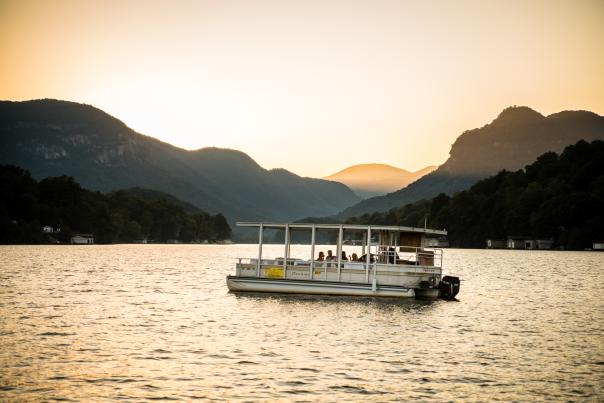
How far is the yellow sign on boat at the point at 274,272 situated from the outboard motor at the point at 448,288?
41.8 ft

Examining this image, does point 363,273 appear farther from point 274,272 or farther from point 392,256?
point 274,272

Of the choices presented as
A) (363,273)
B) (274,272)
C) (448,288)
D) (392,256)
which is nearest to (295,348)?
(363,273)

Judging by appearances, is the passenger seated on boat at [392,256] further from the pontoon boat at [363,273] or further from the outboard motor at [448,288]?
the outboard motor at [448,288]

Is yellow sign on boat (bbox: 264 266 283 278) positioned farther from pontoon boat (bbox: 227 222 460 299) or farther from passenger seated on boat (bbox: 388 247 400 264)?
passenger seated on boat (bbox: 388 247 400 264)

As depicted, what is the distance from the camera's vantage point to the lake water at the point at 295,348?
82.7 feet

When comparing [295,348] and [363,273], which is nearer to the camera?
[295,348]

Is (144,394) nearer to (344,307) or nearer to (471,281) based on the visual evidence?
(344,307)

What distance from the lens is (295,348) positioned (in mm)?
33406

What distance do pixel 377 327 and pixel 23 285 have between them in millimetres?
43379

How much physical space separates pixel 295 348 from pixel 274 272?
23797mm

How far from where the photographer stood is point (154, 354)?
31.6 meters

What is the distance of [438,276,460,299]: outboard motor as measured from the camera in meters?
56.0

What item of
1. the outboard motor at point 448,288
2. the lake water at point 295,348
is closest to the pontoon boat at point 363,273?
the outboard motor at point 448,288

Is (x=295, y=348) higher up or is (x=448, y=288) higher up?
(x=448, y=288)
